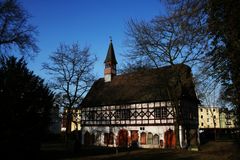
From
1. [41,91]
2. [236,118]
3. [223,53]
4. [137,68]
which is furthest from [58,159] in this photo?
[223,53]

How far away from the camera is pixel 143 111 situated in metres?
36.8

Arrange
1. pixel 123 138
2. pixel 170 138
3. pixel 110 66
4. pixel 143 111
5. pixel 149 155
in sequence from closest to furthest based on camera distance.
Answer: pixel 149 155
pixel 170 138
pixel 143 111
pixel 123 138
pixel 110 66

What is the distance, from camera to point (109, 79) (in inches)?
1855

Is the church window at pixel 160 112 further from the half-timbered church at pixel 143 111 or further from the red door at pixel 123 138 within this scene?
the red door at pixel 123 138

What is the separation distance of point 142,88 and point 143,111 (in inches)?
155

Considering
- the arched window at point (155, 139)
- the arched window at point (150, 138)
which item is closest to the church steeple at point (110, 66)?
the arched window at point (150, 138)

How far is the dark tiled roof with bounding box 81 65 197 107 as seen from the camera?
31.4 meters

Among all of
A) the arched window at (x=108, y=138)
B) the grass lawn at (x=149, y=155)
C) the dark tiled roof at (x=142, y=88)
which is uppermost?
the dark tiled roof at (x=142, y=88)

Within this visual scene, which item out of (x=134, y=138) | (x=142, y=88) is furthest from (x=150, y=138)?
(x=142, y=88)

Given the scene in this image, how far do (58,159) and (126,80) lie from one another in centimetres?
2311

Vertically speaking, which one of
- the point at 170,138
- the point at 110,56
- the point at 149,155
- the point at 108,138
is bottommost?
the point at 149,155

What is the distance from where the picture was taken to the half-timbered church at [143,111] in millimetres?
32500

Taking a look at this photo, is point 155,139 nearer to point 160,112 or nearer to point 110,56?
point 160,112

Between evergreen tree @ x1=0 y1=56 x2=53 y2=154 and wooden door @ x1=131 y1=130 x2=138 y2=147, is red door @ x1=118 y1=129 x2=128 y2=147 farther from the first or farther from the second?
evergreen tree @ x1=0 y1=56 x2=53 y2=154
